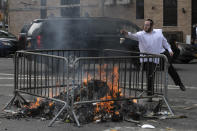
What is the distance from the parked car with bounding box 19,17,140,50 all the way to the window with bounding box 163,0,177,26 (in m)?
11.6

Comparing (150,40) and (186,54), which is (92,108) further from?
(186,54)

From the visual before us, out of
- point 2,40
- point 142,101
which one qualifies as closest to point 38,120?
point 142,101

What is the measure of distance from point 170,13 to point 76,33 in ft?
45.2

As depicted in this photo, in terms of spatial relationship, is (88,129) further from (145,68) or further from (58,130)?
(145,68)

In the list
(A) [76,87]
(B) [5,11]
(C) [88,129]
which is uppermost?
(B) [5,11]

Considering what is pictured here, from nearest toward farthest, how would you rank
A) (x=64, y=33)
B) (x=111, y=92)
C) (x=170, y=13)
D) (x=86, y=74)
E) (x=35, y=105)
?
(x=111, y=92) → (x=35, y=105) → (x=86, y=74) → (x=64, y=33) → (x=170, y=13)

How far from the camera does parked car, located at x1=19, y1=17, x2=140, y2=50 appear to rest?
12.9 m

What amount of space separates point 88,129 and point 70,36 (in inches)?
303

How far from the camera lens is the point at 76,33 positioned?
523 inches

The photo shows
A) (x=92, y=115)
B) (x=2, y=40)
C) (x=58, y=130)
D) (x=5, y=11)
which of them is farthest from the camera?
(x=5, y=11)

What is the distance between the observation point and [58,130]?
18.0 feet

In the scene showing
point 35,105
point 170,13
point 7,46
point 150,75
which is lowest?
point 35,105

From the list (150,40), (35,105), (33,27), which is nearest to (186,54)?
(33,27)

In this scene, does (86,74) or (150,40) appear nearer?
(86,74)
